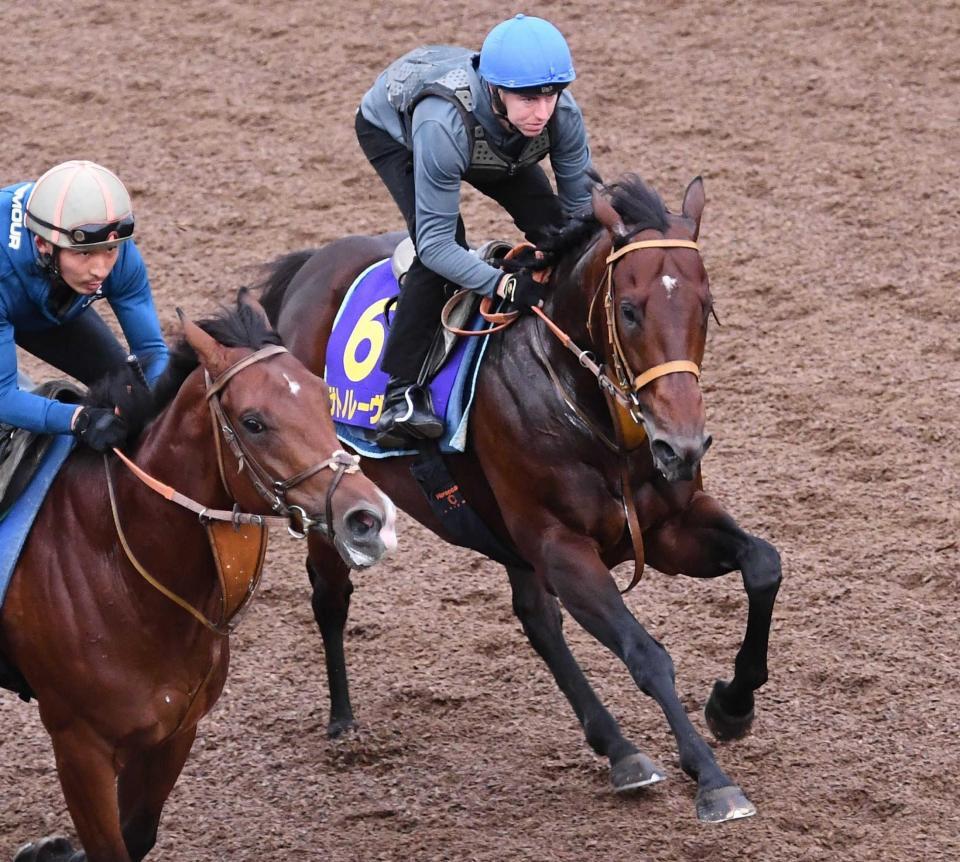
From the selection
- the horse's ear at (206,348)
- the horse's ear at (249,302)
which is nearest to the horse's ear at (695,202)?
the horse's ear at (249,302)

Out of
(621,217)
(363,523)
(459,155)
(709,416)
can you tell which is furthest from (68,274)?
(709,416)

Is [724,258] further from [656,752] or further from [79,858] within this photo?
[79,858]

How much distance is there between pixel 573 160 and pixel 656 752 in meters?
2.11

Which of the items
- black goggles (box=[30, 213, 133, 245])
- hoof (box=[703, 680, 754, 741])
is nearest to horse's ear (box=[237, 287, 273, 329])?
black goggles (box=[30, 213, 133, 245])

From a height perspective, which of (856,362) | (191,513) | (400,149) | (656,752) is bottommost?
(656,752)

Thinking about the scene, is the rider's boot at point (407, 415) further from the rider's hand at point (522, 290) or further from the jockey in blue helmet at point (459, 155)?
the rider's hand at point (522, 290)

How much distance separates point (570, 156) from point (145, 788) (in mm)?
2517

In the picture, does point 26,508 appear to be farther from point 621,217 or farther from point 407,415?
point 621,217

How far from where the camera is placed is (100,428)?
415 cm

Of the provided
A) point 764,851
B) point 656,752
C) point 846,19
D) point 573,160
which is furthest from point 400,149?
point 846,19

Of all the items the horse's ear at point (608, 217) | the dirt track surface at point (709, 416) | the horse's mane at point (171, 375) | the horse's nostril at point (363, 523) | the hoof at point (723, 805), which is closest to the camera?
the horse's nostril at point (363, 523)

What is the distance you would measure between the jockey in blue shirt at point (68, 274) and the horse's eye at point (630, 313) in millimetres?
1372

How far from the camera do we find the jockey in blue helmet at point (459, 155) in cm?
488

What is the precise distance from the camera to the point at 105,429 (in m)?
4.16
